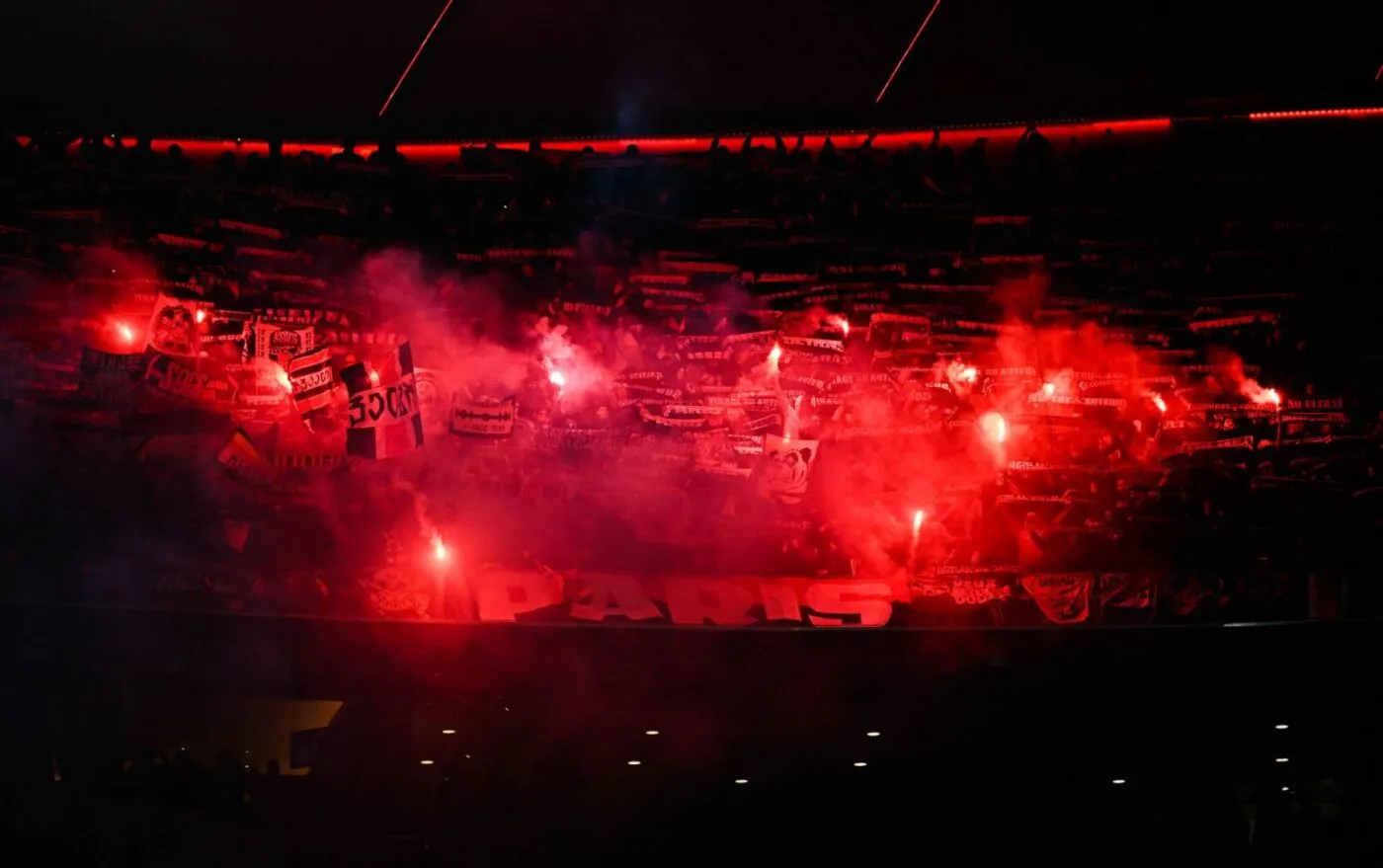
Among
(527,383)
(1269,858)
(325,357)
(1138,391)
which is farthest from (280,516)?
(1269,858)

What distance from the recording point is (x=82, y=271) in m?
3.88

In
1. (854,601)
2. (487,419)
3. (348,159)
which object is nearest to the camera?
(854,601)

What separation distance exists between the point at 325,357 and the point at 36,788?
2170 millimetres

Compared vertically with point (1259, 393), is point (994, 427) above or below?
below

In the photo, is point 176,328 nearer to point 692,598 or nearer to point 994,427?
point 692,598

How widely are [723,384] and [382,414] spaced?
56.7 inches

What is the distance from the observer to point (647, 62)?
3814 mm

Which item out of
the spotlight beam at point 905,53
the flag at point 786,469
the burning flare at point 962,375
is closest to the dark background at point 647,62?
the spotlight beam at point 905,53

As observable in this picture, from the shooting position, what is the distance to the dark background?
3674 mm

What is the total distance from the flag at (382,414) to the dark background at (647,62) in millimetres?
1120

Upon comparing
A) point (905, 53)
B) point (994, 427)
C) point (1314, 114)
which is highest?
point (905, 53)

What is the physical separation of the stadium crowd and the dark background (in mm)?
211

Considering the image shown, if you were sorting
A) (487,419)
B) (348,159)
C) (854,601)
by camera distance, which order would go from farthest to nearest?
(348,159)
(487,419)
(854,601)

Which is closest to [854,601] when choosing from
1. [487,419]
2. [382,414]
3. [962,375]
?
[962,375]
